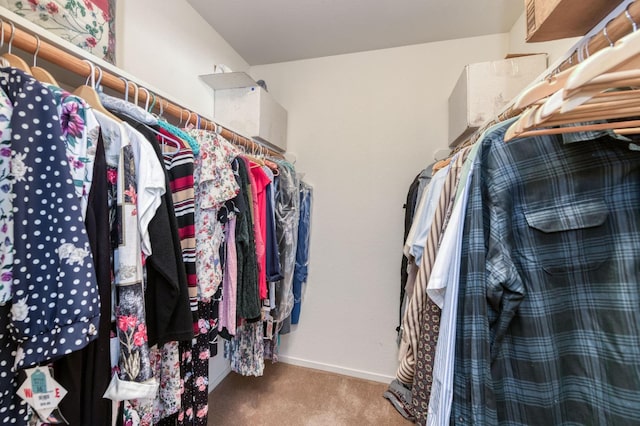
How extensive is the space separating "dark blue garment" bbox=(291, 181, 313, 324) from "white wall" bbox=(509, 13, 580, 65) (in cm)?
149

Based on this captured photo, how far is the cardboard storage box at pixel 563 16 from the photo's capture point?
54 cm

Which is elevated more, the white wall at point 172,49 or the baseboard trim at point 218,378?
the white wall at point 172,49

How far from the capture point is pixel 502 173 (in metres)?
0.62

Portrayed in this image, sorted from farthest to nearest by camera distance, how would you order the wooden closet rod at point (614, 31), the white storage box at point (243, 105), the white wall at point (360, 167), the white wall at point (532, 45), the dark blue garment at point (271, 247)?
the white wall at point (360, 167)
the white storage box at point (243, 105)
the dark blue garment at point (271, 247)
the white wall at point (532, 45)
the wooden closet rod at point (614, 31)

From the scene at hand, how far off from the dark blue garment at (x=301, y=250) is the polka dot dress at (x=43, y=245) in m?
1.41

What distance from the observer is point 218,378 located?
175 centimetres

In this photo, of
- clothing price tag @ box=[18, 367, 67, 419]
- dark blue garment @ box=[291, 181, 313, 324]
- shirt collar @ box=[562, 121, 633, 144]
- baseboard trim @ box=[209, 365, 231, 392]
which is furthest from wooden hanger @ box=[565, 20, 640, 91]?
baseboard trim @ box=[209, 365, 231, 392]

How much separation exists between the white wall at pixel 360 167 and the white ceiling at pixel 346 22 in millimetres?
116

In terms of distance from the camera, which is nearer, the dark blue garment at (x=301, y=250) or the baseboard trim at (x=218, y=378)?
the baseboard trim at (x=218, y=378)

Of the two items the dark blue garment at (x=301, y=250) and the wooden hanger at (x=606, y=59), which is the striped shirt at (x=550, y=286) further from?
the dark blue garment at (x=301, y=250)

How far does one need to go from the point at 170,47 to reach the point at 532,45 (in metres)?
1.97

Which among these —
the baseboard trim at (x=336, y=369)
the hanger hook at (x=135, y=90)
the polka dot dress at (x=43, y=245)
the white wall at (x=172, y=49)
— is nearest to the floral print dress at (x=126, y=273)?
the polka dot dress at (x=43, y=245)

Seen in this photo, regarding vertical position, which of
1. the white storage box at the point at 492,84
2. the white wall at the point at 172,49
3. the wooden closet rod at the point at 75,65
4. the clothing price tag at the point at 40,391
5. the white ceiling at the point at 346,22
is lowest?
the clothing price tag at the point at 40,391

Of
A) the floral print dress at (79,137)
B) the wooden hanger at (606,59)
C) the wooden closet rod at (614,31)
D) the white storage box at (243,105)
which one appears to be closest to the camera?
the wooden hanger at (606,59)
